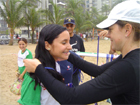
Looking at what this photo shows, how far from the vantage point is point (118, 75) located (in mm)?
930

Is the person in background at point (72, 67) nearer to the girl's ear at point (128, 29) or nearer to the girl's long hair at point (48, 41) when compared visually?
the girl's long hair at point (48, 41)

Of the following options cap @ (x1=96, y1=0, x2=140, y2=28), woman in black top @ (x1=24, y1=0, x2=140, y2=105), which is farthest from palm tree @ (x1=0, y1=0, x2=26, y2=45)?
cap @ (x1=96, y1=0, x2=140, y2=28)

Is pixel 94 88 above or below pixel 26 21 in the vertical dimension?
below

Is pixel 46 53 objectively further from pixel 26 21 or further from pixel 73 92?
pixel 26 21

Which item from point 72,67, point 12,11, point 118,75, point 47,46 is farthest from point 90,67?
point 12,11

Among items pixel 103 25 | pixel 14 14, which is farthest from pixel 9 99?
pixel 14 14

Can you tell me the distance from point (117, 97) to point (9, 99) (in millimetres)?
3647

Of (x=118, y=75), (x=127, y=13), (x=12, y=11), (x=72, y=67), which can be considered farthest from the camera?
(x=12, y=11)

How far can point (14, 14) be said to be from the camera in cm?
1633

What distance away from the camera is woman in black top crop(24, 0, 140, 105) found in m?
0.93

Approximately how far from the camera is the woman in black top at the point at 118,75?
93cm

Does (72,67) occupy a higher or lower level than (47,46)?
lower

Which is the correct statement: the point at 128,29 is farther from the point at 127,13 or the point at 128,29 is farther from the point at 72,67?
the point at 72,67

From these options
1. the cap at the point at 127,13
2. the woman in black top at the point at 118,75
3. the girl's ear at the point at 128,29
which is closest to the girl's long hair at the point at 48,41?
the woman in black top at the point at 118,75
